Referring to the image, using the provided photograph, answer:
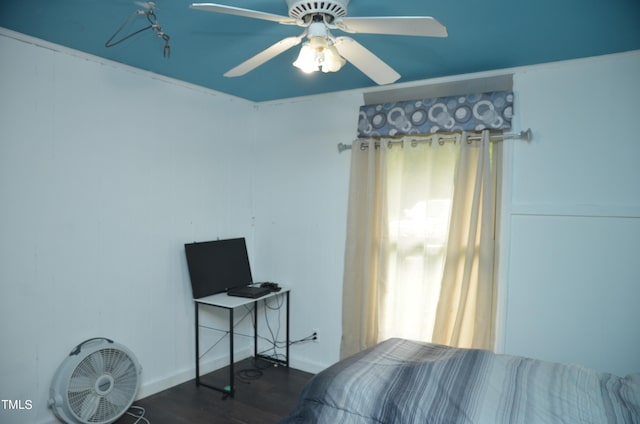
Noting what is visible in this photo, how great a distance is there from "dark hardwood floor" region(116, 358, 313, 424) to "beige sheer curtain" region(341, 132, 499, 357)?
587mm

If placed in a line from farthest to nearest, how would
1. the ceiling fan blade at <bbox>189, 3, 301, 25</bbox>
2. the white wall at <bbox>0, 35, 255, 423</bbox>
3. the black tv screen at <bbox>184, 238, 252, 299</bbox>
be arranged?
1. the black tv screen at <bbox>184, 238, 252, 299</bbox>
2. the white wall at <bbox>0, 35, 255, 423</bbox>
3. the ceiling fan blade at <bbox>189, 3, 301, 25</bbox>

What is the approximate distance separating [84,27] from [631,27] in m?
2.80

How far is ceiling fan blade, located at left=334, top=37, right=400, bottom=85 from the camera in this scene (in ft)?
5.61

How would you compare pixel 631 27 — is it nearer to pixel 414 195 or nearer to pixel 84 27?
pixel 414 195

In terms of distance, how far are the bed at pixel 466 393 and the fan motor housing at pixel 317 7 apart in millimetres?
1536

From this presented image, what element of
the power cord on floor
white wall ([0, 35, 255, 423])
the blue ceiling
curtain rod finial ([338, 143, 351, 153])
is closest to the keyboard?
white wall ([0, 35, 255, 423])

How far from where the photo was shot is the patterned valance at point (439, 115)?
2.67m

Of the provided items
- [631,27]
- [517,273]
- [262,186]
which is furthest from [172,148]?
[631,27]

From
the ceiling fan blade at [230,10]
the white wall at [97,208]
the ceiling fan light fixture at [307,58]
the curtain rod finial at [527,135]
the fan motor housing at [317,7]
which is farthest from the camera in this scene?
the curtain rod finial at [527,135]

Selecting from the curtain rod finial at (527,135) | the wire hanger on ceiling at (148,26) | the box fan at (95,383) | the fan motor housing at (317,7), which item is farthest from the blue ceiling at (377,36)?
the box fan at (95,383)

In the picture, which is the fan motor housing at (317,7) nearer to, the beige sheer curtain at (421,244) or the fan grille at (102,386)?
the beige sheer curtain at (421,244)

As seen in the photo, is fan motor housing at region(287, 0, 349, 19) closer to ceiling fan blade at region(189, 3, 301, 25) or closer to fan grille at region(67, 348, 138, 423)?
ceiling fan blade at region(189, 3, 301, 25)

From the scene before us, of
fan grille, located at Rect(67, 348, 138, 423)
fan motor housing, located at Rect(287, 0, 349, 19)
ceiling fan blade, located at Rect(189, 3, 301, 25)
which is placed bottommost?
fan grille, located at Rect(67, 348, 138, 423)

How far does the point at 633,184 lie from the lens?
2359 millimetres
